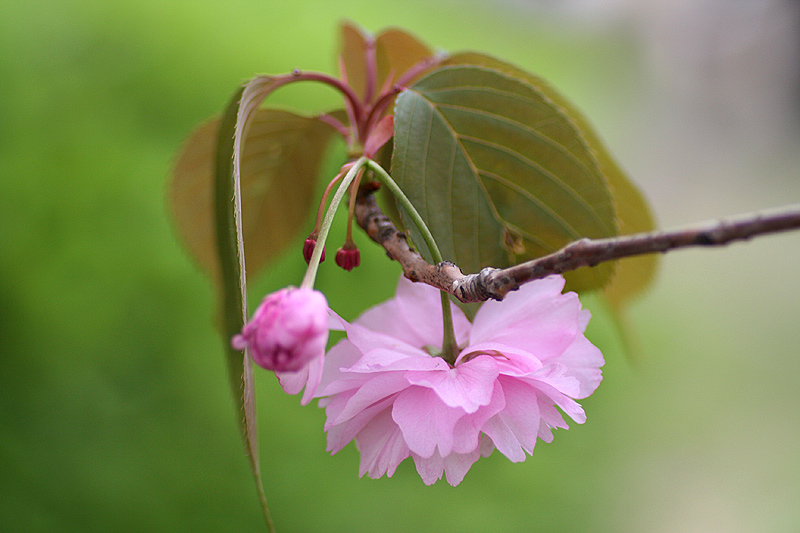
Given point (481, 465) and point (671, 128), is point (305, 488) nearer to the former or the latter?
point (481, 465)

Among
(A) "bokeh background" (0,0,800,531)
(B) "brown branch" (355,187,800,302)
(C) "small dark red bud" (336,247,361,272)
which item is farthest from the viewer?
(A) "bokeh background" (0,0,800,531)

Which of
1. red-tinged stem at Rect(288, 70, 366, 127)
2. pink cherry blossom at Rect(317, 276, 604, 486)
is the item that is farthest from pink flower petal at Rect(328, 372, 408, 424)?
red-tinged stem at Rect(288, 70, 366, 127)

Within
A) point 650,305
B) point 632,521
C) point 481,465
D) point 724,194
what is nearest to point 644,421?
point 632,521

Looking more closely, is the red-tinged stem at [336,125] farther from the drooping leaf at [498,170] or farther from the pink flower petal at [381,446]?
the pink flower petal at [381,446]

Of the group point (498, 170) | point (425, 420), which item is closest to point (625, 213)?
point (498, 170)

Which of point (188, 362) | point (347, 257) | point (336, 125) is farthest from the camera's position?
point (188, 362)

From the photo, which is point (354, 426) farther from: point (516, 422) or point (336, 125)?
point (336, 125)

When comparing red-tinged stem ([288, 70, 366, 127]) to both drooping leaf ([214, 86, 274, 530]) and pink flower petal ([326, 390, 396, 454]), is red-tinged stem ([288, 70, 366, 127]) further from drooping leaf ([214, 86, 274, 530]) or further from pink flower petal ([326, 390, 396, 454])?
pink flower petal ([326, 390, 396, 454])
